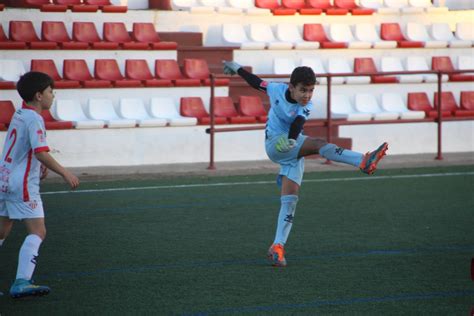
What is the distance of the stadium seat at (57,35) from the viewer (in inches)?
586

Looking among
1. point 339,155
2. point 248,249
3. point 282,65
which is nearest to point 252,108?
point 282,65

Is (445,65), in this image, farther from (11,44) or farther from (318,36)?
(11,44)

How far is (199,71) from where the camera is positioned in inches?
612

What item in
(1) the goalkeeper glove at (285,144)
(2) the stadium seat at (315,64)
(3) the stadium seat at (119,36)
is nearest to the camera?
(1) the goalkeeper glove at (285,144)

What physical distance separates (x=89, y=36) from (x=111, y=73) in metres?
0.75

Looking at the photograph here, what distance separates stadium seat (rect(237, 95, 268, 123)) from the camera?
50.5ft

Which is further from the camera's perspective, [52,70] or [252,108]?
[252,108]

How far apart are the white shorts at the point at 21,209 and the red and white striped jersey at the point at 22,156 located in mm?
31

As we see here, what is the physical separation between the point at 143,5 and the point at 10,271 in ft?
35.2

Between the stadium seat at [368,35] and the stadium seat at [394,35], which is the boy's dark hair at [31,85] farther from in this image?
the stadium seat at [394,35]

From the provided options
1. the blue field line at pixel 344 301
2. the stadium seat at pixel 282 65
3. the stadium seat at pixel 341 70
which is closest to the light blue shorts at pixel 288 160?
the blue field line at pixel 344 301

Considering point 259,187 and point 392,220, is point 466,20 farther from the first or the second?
point 392,220

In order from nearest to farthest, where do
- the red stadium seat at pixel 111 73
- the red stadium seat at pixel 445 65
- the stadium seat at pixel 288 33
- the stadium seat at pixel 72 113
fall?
1. the stadium seat at pixel 72 113
2. the red stadium seat at pixel 111 73
3. the stadium seat at pixel 288 33
4. the red stadium seat at pixel 445 65

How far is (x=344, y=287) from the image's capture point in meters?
6.89
